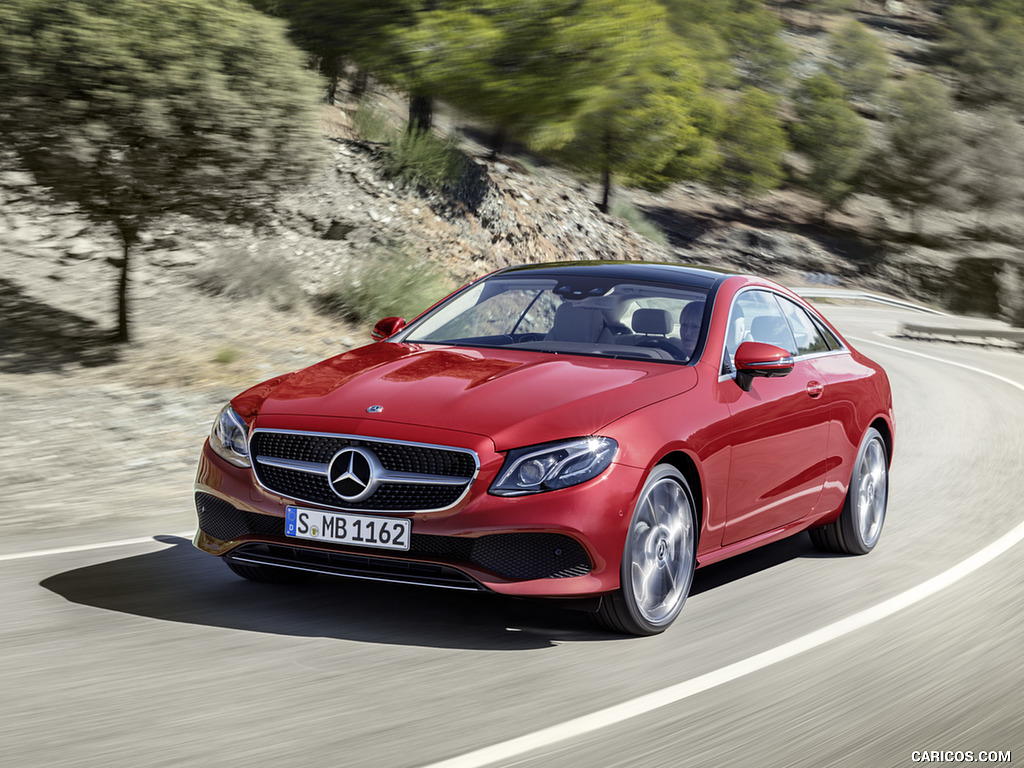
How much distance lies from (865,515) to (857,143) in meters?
65.7

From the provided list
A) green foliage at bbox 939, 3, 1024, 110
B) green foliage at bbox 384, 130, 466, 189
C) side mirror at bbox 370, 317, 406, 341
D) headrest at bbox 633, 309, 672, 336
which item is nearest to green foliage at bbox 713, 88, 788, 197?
green foliage at bbox 939, 3, 1024, 110

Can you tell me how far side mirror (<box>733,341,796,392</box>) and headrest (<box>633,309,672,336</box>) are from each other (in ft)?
1.28

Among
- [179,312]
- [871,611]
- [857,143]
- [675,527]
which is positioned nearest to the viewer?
[675,527]

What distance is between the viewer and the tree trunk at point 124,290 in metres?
14.1

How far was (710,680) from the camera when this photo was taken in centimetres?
477

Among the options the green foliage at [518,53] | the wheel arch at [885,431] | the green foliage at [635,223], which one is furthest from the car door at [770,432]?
the green foliage at [635,223]

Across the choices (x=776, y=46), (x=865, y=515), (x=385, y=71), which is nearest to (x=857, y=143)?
(x=776, y=46)

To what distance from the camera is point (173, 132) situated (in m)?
13.1

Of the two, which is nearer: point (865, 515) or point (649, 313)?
point (649, 313)

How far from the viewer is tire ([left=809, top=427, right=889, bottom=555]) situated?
7145mm

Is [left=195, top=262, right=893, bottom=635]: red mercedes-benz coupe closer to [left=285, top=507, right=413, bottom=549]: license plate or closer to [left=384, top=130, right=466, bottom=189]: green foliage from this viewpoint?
[left=285, top=507, right=413, bottom=549]: license plate

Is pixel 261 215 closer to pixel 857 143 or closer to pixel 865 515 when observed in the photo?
pixel 865 515

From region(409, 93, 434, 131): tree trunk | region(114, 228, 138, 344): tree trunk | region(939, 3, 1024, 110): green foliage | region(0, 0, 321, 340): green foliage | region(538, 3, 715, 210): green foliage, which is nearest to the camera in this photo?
region(0, 0, 321, 340): green foliage

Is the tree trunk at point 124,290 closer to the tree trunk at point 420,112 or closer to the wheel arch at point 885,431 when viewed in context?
the wheel arch at point 885,431
